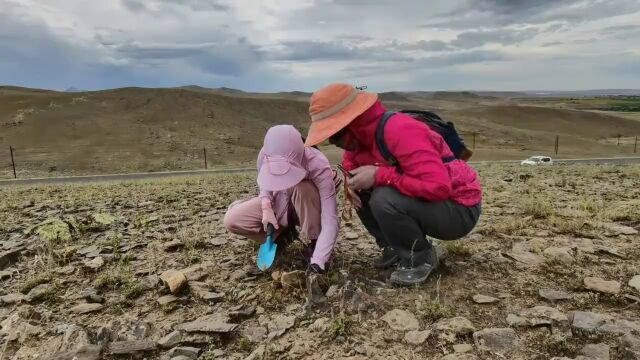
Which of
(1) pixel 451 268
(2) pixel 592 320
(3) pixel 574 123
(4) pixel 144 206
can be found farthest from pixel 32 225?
(3) pixel 574 123

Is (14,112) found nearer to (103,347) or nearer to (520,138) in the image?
(520,138)

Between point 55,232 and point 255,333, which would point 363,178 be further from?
point 55,232

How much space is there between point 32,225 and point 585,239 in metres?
5.74

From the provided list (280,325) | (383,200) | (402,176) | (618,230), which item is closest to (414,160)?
(402,176)

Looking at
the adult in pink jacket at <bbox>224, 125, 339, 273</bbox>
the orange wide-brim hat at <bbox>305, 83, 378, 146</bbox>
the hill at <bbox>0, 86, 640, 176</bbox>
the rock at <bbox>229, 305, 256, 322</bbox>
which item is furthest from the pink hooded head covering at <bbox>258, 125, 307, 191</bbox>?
the hill at <bbox>0, 86, 640, 176</bbox>

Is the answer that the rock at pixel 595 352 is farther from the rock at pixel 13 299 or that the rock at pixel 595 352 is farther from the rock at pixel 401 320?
the rock at pixel 13 299

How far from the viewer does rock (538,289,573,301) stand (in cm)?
332

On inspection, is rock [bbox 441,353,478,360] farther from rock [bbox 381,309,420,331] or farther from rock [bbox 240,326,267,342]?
rock [bbox 240,326,267,342]

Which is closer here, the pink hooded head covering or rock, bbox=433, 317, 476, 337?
rock, bbox=433, 317, 476, 337

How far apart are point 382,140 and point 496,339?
127 cm

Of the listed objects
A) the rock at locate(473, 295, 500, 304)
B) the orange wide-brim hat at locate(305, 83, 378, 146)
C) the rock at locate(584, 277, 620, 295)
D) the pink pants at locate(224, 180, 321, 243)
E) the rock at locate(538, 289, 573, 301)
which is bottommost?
the rock at locate(538, 289, 573, 301)

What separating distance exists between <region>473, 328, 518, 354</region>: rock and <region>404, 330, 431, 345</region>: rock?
0.84ft

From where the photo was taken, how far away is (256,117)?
65812 mm

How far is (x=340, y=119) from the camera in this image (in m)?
3.10
